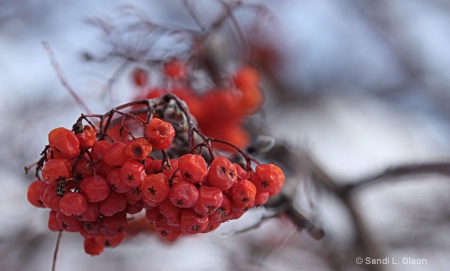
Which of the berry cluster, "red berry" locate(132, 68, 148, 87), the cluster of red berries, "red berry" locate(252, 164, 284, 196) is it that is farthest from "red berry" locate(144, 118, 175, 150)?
"red berry" locate(132, 68, 148, 87)

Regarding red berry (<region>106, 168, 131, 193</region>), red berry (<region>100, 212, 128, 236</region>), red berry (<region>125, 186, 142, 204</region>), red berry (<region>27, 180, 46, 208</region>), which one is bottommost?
red berry (<region>27, 180, 46, 208</region>)

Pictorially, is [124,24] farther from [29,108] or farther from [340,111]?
[340,111]

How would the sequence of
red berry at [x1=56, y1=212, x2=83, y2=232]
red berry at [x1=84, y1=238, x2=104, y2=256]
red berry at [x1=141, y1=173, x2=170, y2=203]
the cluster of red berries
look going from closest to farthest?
red berry at [x1=141, y1=173, x2=170, y2=203] → red berry at [x1=56, y1=212, x2=83, y2=232] → red berry at [x1=84, y1=238, x2=104, y2=256] → the cluster of red berries

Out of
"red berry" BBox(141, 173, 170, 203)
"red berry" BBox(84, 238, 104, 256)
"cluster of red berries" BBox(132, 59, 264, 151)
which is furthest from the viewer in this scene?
"cluster of red berries" BBox(132, 59, 264, 151)

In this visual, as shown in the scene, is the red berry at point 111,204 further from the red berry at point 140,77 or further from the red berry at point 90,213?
the red berry at point 140,77

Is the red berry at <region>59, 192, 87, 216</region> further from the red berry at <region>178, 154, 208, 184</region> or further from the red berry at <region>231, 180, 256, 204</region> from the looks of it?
the red berry at <region>231, 180, 256, 204</region>

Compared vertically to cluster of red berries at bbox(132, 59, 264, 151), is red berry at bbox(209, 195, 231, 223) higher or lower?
higher
